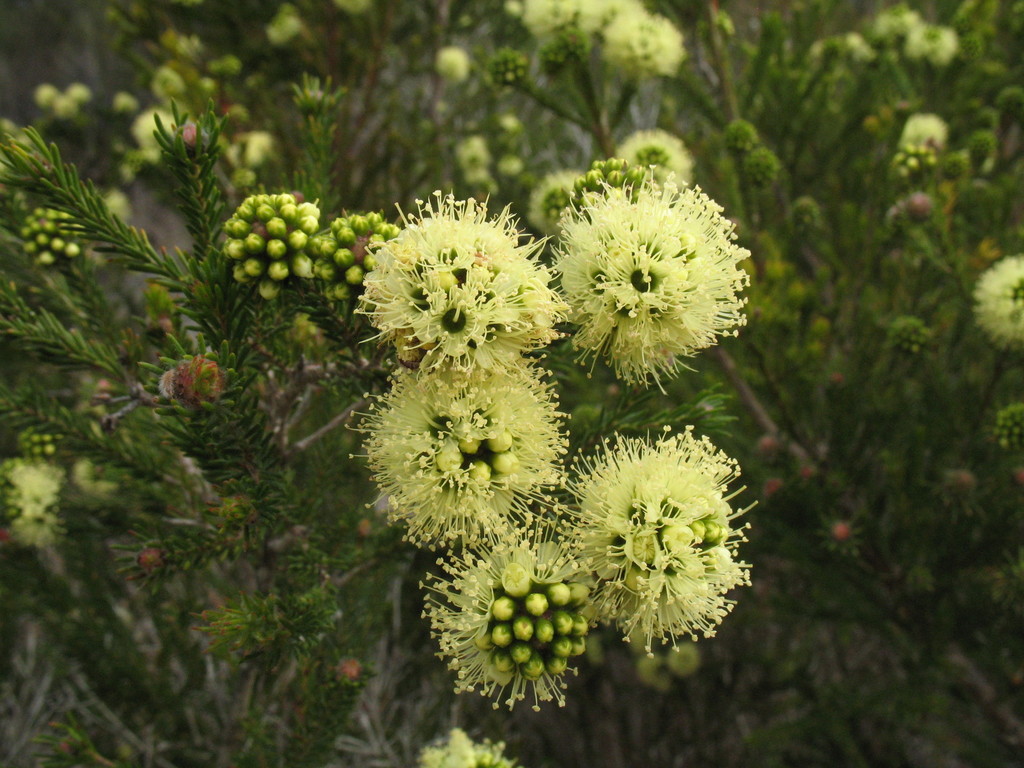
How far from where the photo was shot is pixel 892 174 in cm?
308

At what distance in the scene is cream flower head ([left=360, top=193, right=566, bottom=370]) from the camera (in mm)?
1283

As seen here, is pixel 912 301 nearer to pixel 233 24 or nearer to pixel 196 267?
pixel 196 267

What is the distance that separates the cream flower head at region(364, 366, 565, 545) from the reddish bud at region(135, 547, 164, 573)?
1.69 feet

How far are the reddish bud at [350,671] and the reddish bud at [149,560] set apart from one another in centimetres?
60

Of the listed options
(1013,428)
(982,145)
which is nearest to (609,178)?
(1013,428)

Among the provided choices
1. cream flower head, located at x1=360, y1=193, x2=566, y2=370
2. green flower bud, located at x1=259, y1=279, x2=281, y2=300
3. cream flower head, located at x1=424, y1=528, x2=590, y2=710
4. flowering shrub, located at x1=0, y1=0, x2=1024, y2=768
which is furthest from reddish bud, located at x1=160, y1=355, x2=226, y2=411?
cream flower head, located at x1=424, y1=528, x2=590, y2=710

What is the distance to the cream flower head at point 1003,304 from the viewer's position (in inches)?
99.2

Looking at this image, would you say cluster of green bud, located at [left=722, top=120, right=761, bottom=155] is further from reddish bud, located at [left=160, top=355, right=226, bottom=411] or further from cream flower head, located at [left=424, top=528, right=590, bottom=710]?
reddish bud, located at [left=160, top=355, right=226, bottom=411]

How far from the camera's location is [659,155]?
8.42 feet

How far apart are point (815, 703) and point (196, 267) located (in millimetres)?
3633

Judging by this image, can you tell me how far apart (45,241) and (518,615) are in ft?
6.49

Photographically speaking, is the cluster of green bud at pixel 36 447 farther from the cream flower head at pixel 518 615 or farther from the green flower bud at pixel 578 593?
the green flower bud at pixel 578 593

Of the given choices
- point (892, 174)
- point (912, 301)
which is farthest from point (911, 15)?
point (912, 301)

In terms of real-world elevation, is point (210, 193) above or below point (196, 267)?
above
